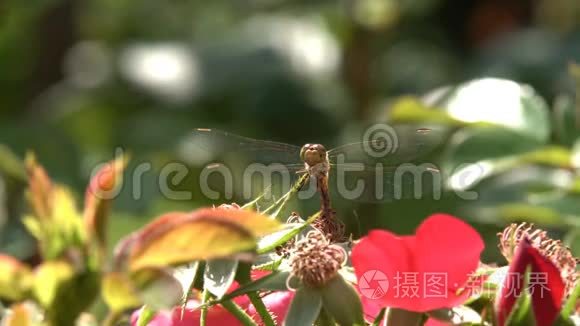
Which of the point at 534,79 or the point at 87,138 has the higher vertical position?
the point at 534,79

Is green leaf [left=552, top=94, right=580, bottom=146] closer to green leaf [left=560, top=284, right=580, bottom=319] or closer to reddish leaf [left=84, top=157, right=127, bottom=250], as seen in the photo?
green leaf [left=560, top=284, right=580, bottom=319]

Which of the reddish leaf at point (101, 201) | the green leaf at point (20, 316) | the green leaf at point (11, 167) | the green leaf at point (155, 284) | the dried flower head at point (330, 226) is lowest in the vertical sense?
the green leaf at point (11, 167)

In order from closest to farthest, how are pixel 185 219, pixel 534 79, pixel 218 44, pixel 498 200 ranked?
1. pixel 185 219
2. pixel 498 200
3. pixel 534 79
4. pixel 218 44

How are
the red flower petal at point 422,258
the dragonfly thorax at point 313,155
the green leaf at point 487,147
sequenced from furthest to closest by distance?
the green leaf at point 487,147
the dragonfly thorax at point 313,155
the red flower petal at point 422,258

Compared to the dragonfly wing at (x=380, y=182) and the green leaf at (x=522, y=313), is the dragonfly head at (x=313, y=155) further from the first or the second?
the green leaf at (x=522, y=313)

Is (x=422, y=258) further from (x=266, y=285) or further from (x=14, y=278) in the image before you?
(x=14, y=278)

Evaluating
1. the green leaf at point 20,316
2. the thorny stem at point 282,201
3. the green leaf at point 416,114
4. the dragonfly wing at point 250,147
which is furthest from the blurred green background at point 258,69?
the green leaf at point 20,316

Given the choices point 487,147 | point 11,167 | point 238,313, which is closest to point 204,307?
point 238,313

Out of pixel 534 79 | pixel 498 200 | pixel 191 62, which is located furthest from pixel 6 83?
pixel 498 200

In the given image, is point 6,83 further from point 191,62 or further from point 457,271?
point 457,271
